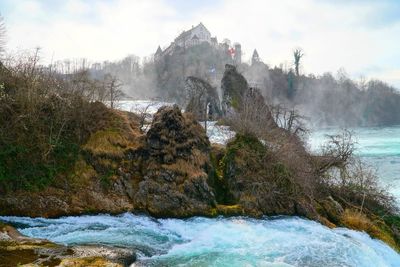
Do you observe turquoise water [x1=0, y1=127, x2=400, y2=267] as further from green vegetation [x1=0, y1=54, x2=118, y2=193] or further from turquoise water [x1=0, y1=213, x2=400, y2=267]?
green vegetation [x1=0, y1=54, x2=118, y2=193]

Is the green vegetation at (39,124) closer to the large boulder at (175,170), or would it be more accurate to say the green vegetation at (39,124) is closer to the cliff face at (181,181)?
the cliff face at (181,181)

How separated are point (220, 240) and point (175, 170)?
447 cm

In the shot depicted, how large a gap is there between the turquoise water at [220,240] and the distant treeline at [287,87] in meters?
69.4

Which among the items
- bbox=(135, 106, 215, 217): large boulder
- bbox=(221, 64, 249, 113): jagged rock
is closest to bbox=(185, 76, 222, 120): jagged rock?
bbox=(221, 64, 249, 113): jagged rock

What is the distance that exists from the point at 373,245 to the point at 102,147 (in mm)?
11337

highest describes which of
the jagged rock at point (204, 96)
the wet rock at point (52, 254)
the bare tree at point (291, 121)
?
the jagged rock at point (204, 96)

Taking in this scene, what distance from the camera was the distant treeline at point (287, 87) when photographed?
91.8m

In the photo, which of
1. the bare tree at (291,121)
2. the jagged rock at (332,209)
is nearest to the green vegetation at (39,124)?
the jagged rock at (332,209)

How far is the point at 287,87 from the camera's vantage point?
95.1m

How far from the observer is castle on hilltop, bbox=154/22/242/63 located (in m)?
107

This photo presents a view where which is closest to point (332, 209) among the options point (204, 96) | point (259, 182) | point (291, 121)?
point (259, 182)

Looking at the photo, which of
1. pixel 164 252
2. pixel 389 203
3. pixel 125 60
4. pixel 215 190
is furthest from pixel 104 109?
pixel 125 60

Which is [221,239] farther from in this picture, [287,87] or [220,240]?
[287,87]

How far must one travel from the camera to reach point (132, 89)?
95.0 m
